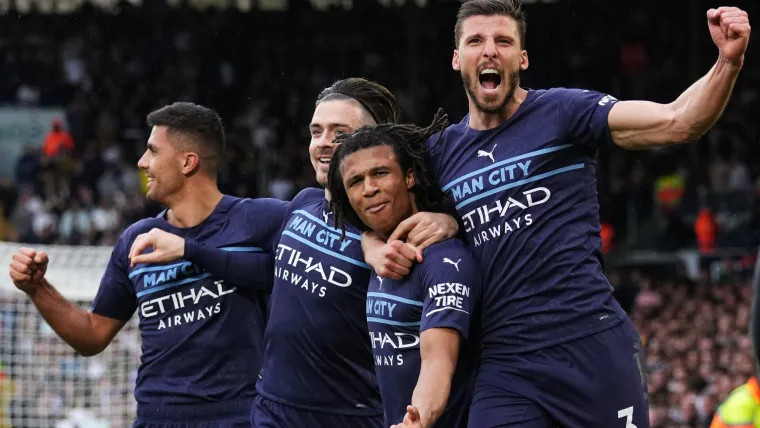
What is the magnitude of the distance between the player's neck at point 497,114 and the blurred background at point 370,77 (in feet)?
31.4

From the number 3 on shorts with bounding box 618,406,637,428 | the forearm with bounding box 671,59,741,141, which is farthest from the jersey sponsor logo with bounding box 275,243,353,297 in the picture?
the forearm with bounding box 671,59,741,141

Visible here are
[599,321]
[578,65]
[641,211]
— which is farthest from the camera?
[578,65]

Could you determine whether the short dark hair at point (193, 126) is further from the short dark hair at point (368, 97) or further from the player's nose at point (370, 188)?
the player's nose at point (370, 188)

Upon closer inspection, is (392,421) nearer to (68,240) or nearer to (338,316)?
(338,316)

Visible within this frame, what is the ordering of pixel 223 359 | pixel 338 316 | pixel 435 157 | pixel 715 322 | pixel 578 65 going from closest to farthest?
pixel 435 157, pixel 338 316, pixel 223 359, pixel 715 322, pixel 578 65

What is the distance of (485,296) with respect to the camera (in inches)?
185

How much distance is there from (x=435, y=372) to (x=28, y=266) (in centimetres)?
227

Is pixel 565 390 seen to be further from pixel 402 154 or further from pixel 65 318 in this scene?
pixel 65 318

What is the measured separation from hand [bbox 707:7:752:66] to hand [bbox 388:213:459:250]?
1.17 metres

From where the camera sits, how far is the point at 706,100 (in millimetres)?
4234

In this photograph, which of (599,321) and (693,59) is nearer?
(599,321)

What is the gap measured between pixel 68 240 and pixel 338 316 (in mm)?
15694

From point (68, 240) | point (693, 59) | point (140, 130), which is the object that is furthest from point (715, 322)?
point (140, 130)

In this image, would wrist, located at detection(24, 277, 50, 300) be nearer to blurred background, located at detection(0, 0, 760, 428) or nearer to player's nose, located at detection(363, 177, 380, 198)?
player's nose, located at detection(363, 177, 380, 198)
